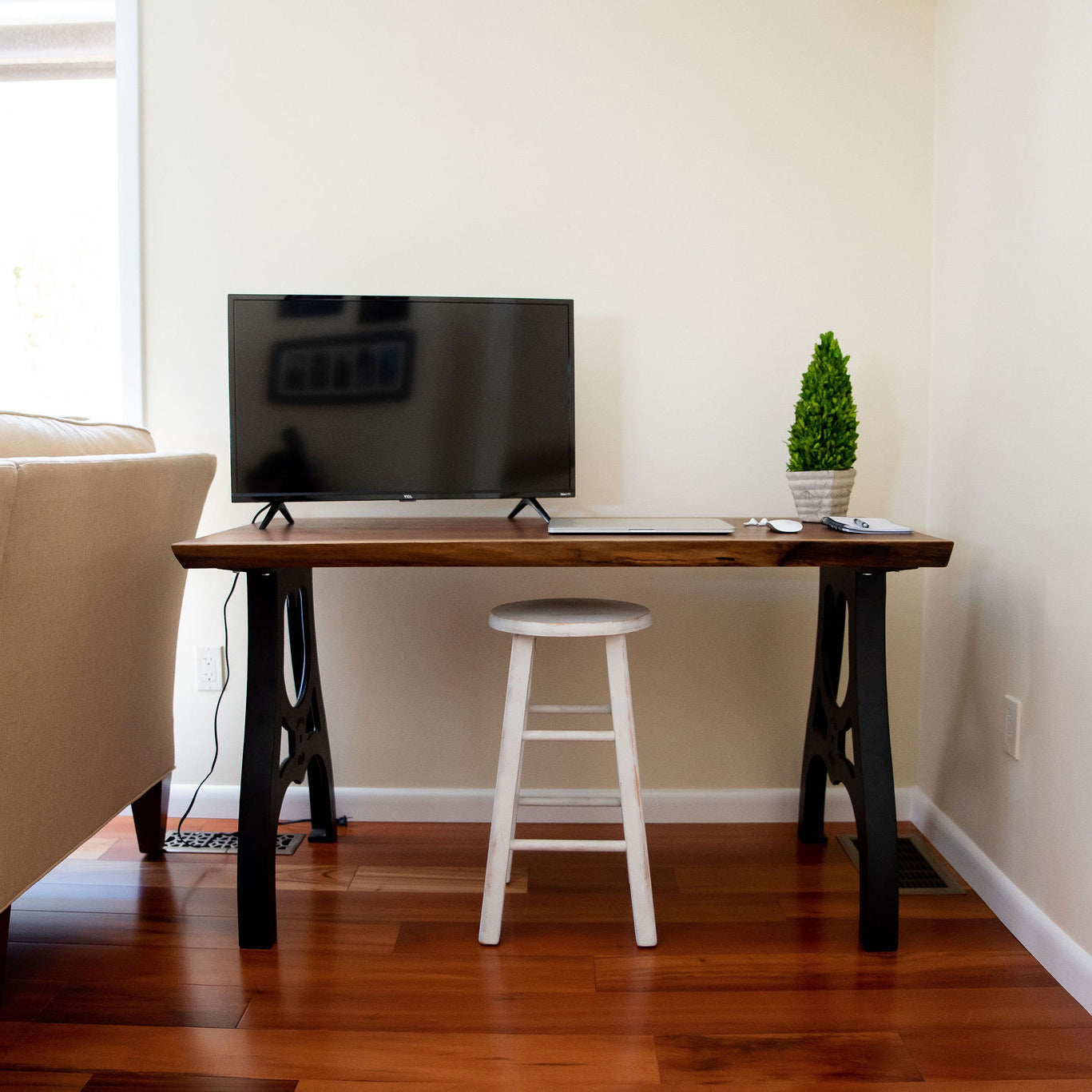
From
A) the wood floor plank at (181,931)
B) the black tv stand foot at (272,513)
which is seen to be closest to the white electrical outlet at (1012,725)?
the wood floor plank at (181,931)

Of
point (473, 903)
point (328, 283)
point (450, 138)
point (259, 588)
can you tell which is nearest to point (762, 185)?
point (450, 138)

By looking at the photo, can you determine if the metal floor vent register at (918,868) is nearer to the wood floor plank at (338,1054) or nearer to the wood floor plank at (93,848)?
the wood floor plank at (338,1054)

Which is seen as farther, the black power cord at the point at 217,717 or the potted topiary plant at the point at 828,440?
the black power cord at the point at 217,717

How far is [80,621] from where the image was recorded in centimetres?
158

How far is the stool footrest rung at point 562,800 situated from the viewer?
1769mm

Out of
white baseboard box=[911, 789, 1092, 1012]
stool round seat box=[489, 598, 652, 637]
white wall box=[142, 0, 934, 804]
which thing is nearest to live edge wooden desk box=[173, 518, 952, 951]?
stool round seat box=[489, 598, 652, 637]

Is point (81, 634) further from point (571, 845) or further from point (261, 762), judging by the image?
point (571, 845)

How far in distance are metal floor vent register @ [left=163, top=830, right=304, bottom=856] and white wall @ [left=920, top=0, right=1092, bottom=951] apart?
1.51 metres

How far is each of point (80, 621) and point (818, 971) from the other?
4.61 ft

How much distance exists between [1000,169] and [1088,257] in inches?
16.2

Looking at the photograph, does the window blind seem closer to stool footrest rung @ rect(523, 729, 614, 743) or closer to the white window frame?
the white window frame

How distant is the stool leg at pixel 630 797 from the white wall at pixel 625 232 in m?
0.59

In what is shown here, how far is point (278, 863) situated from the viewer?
81.4 inches

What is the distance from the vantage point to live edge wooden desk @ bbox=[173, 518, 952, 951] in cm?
161
